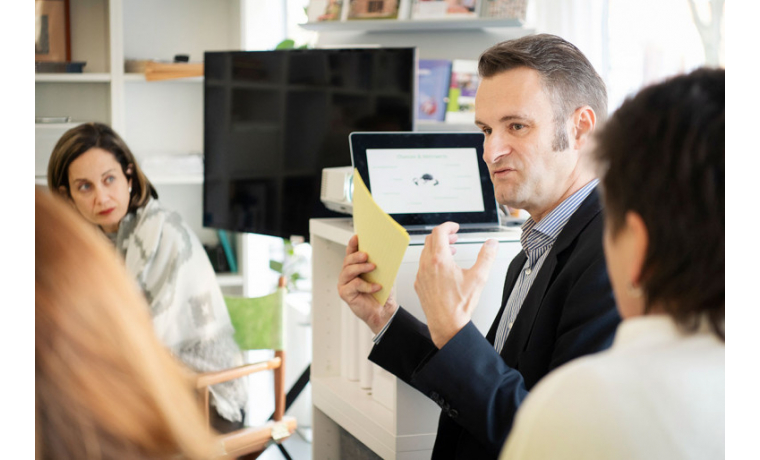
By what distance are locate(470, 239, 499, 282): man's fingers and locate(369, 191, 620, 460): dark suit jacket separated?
8 cm

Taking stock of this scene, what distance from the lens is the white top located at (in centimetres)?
48

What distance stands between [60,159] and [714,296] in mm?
2586

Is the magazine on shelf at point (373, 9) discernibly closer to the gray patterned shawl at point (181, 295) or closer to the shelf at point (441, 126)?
the shelf at point (441, 126)

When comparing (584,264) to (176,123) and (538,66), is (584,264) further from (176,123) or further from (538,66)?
(176,123)

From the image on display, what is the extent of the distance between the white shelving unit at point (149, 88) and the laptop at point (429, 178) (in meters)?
2.32

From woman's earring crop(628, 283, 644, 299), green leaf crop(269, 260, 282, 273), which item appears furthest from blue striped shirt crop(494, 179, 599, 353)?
green leaf crop(269, 260, 282, 273)

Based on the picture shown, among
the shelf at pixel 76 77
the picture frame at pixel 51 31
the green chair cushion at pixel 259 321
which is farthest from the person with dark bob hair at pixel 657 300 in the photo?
the picture frame at pixel 51 31

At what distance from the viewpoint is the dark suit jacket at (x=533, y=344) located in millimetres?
1044

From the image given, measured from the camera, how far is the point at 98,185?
2.67m

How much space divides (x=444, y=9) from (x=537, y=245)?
1.81 metres

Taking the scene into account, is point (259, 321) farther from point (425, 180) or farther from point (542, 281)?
point (542, 281)

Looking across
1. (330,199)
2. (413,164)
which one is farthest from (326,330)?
(413,164)

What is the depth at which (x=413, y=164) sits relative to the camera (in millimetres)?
1596

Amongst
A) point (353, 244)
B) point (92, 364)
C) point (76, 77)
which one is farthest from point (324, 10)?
point (92, 364)
